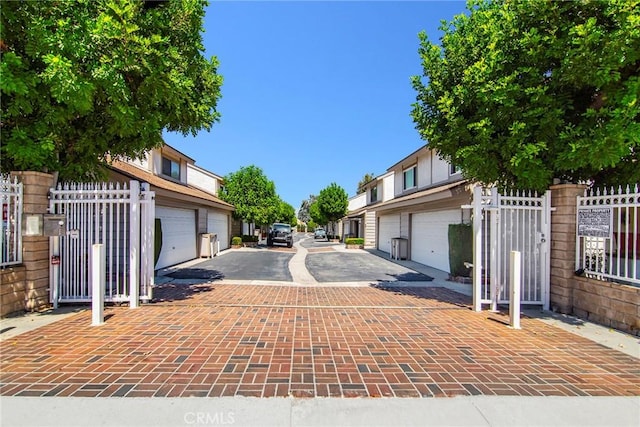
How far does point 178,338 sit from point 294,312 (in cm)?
218

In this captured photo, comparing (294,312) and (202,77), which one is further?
(202,77)

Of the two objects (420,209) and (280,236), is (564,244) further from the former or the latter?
(280,236)

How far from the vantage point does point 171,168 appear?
18234mm

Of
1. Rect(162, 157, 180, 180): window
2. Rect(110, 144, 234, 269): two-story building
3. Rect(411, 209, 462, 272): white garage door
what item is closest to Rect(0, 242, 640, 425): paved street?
Rect(110, 144, 234, 269): two-story building

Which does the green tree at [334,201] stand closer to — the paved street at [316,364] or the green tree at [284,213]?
the green tree at [284,213]

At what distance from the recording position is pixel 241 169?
26.2 meters

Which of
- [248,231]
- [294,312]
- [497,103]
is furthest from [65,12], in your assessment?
[248,231]

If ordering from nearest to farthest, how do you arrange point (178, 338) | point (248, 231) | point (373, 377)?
point (373, 377) → point (178, 338) → point (248, 231)

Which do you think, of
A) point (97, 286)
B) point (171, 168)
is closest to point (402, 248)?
point (171, 168)

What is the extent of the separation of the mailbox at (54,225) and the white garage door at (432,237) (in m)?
11.3

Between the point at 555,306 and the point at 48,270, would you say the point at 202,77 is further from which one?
the point at 555,306

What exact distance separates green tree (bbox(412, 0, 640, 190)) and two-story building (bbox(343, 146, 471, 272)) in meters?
1.62

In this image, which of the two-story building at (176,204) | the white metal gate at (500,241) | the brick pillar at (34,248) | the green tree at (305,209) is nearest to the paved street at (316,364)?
the white metal gate at (500,241)

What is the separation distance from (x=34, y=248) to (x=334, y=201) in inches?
1186
